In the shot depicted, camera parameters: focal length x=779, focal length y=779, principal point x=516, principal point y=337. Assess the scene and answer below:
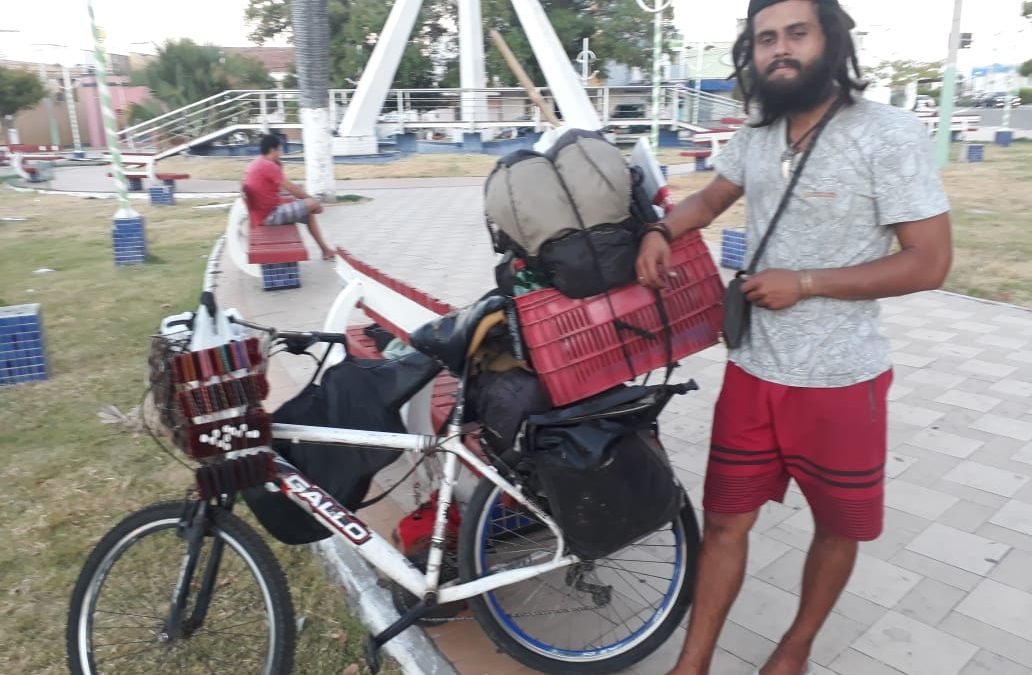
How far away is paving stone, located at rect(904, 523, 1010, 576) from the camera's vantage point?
3119mm

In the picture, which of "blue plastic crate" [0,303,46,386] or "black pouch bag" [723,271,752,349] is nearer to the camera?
"black pouch bag" [723,271,752,349]

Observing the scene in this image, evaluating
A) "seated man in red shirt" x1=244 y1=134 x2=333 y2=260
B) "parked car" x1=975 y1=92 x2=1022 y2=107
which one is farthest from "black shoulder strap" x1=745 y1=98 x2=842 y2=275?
"parked car" x1=975 y1=92 x2=1022 y2=107

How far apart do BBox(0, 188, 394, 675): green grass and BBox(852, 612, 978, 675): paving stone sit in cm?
178

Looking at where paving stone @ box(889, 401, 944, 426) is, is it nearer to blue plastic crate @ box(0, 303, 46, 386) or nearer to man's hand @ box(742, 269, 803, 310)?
man's hand @ box(742, 269, 803, 310)

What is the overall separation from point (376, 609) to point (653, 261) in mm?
1717

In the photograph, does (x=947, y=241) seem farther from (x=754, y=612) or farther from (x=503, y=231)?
(x=754, y=612)

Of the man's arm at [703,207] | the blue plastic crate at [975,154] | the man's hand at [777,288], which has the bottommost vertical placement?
the blue plastic crate at [975,154]

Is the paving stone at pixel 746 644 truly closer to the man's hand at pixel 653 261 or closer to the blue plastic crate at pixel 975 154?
the man's hand at pixel 653 261

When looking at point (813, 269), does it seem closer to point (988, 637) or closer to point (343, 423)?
point (343, 423)

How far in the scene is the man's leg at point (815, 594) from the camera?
231 cm

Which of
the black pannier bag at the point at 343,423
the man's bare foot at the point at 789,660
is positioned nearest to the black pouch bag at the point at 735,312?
the black pannier bag at the point at 343,423

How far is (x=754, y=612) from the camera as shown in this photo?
2.87 m

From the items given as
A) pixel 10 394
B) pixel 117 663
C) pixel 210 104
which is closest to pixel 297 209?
pixel 10 394

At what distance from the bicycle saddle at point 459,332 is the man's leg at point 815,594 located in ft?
3.79
